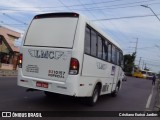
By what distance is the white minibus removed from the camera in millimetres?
8633

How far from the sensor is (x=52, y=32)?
9.24 metres

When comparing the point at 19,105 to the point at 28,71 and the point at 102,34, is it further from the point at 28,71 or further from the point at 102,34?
the point at 102,34

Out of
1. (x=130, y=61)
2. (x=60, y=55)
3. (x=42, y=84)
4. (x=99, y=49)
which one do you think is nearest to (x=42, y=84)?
(x=42, y=84)

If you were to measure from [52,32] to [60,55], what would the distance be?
942mm

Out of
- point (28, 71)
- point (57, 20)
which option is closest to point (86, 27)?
point (57, 20)

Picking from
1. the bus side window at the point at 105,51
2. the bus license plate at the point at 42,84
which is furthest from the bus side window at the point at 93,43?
the bus license plate at the point at 42,84

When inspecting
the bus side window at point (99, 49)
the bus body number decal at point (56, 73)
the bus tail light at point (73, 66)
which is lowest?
the bus body number decal at point (56, 73)

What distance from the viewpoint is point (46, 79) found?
29.4 ft

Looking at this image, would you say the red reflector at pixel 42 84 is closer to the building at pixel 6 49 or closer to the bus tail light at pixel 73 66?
the bus tail light at pixel 73 66

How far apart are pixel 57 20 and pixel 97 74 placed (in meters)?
2.74

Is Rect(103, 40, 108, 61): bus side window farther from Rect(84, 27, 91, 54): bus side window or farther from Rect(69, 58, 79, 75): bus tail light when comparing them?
Rect(69, 58, 79, 75): bus tail light

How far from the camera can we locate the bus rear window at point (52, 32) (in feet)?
29.2

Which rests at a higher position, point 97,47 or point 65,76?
point 97,47

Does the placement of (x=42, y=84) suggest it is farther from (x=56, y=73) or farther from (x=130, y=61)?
(x=130, y=61)
